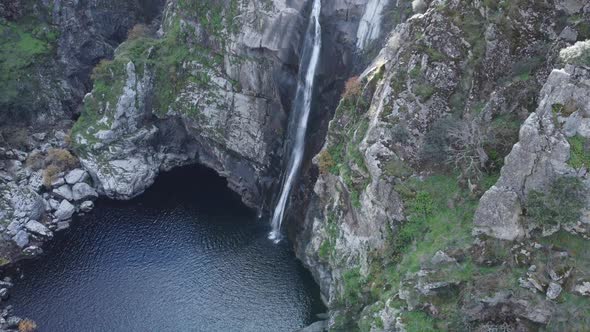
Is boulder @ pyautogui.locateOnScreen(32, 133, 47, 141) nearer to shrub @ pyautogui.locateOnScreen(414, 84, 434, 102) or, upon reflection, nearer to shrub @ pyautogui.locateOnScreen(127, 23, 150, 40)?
shrub @ pyautogui.locateOnScreen(127, 23, 150, 40)

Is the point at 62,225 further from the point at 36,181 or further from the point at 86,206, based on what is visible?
the point at 36,181

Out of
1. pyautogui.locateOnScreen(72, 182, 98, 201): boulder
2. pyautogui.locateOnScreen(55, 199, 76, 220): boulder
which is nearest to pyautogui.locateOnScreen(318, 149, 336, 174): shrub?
pyautogui.locateOnScreen(72, 182, 98, 201): boulder

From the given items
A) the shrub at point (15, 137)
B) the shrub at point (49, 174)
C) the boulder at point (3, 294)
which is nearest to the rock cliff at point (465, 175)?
the boulder at point (3, 294)

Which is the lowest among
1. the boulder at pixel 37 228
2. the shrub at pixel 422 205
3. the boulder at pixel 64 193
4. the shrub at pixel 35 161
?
the boulder at pixel 37 228

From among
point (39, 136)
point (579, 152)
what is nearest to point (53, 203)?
point (39, 136)

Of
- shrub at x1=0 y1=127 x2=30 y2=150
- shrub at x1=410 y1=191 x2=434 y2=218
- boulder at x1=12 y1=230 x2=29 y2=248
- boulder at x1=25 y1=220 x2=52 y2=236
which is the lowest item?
Result: boulder at x1=12 y1=230 x2=29 y2=248

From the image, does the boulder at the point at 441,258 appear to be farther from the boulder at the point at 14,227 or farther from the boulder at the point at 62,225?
the boulder at the point at 14,227

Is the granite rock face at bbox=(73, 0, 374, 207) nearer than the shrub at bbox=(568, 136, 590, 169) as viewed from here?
No
